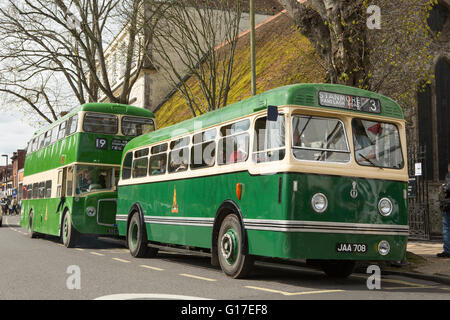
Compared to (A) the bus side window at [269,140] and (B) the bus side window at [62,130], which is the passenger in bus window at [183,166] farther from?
(B) the bus side window at [62,130]

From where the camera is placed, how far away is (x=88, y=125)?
17.7 meters

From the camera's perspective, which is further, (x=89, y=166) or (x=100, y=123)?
(x=100, y=123)

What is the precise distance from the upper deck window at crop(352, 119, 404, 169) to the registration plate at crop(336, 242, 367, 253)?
4.14 ft

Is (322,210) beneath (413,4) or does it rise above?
beneath

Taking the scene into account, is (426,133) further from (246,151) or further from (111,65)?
(111,65)

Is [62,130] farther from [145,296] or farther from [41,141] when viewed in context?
[145,296]

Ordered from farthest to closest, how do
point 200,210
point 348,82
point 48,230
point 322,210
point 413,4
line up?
point 48,230
point 413,4
point 348,82
point 200,210
point 322,210

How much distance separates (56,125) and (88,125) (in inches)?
141

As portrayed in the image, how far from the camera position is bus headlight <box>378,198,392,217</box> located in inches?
358

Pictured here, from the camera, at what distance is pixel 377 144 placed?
9.43 metres

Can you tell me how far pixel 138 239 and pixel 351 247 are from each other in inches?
260

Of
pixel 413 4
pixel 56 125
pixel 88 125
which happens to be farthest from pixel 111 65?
pixel 413 4

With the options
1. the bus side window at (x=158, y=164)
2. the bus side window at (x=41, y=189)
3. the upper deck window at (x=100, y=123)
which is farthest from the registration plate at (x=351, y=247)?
the bus side window at (x=41, y=189)

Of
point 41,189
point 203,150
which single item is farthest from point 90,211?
point 203,150
